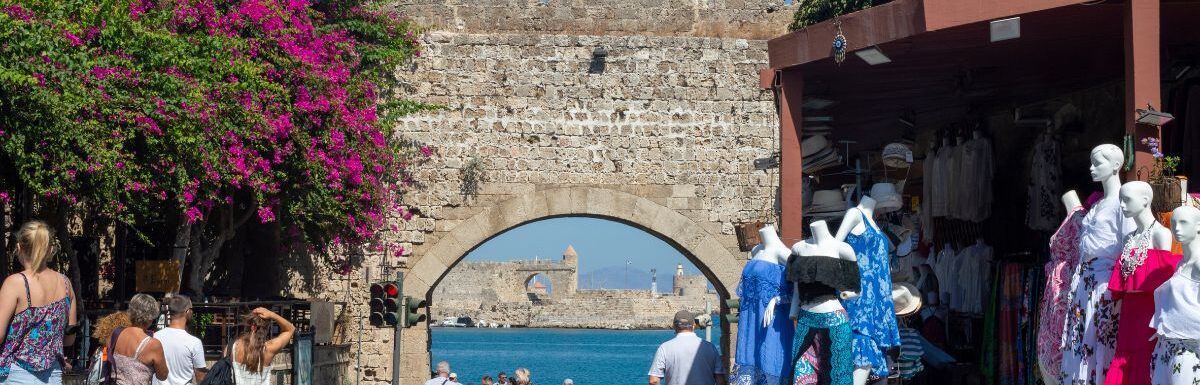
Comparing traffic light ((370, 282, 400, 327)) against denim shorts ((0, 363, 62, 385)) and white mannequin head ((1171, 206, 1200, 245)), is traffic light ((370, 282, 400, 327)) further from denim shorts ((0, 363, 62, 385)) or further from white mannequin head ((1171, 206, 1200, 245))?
white mannequin head ((1171, 206, 1200, 245))

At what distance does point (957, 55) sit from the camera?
381 inches

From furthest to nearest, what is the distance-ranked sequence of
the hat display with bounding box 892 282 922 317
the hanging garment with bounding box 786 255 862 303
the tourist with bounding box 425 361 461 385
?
the tourist with bounding box 425 361 461 385 → the hat display with bounding box 892 282 922 317 → the hanging garment with bounding box 786 255 862 303

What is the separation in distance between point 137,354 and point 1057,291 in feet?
14.6

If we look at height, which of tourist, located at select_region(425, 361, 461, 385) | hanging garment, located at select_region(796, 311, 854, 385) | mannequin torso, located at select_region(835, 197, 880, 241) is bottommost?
tourist, located at select_region(425, 361, 461, 385)

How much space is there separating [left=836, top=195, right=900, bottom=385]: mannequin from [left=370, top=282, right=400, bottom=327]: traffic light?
6.82m

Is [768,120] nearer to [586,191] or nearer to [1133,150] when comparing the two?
[586,191]

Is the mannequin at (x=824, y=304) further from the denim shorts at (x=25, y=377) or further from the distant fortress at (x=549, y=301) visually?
the distant fortress at (x=549, y=301)

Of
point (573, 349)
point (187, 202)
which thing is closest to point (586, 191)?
point (187, 202)

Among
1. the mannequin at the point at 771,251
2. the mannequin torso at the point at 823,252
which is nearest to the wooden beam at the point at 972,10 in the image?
Result: the mannequin torso at the point at 823,252

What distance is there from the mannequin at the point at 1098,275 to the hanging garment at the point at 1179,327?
23.0 inches

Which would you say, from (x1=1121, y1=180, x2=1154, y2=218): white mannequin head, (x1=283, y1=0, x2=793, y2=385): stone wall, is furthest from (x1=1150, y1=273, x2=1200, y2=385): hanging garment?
(x1=283, y1=0, x2=793, y2=385): stone wall

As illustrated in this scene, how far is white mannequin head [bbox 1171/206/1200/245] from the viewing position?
6.50 meters

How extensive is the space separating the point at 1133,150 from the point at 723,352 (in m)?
12.9

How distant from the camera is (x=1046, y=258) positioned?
10.2 meters
